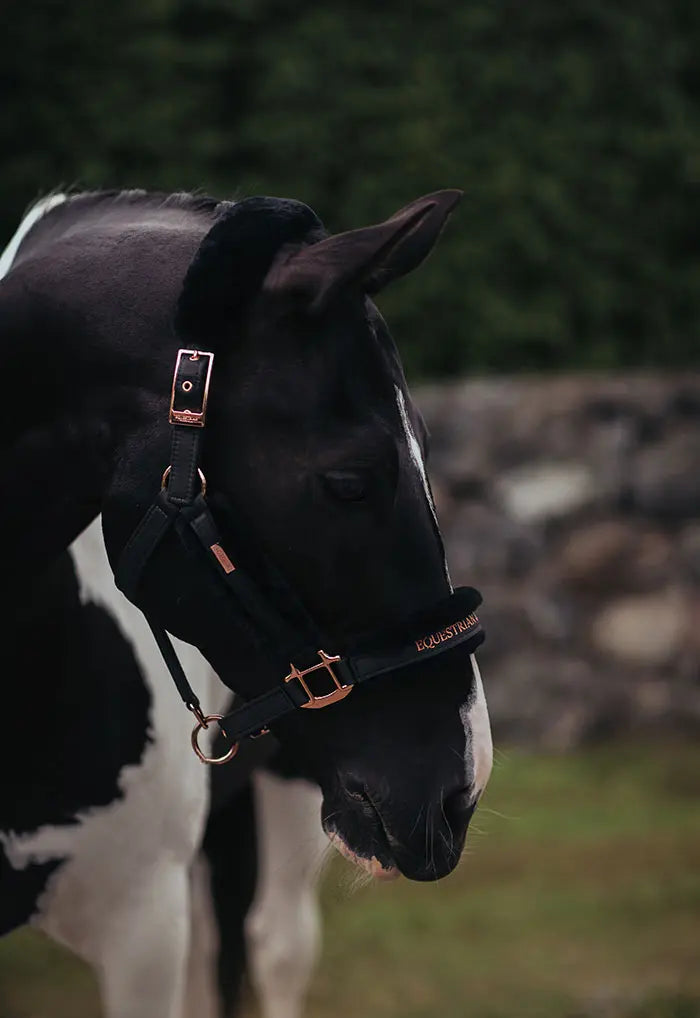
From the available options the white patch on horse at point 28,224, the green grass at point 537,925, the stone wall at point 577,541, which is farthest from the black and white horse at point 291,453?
the stone wall at point 577,541

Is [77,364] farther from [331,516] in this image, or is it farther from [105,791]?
[105,791]

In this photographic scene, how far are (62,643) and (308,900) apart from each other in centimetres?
150

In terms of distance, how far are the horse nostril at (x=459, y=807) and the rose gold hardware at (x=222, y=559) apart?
0.36 m

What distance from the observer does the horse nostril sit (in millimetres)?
1671

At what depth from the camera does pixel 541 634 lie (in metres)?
5.59

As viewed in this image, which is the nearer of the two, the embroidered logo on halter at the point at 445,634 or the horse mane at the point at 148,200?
the embroidered logo on halter at the point at 445,634

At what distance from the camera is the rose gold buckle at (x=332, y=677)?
164 cm

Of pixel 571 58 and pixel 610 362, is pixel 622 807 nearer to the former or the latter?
pixel 610 362

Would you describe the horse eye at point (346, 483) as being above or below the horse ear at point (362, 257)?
below

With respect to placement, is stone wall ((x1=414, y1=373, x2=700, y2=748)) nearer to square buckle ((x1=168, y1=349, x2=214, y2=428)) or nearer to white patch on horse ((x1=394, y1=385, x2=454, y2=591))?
white patch on horse ((x1=394, y1=385, x2=454, y2=591))

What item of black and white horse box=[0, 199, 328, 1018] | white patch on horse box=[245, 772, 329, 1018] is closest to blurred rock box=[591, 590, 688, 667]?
white patch on horse box=[245, 772, 329, 1018]

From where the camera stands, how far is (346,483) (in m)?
1.61

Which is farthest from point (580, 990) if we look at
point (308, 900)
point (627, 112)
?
point (627, 112)

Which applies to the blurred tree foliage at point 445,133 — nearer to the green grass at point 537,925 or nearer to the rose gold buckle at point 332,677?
the green grass at point 537,925
